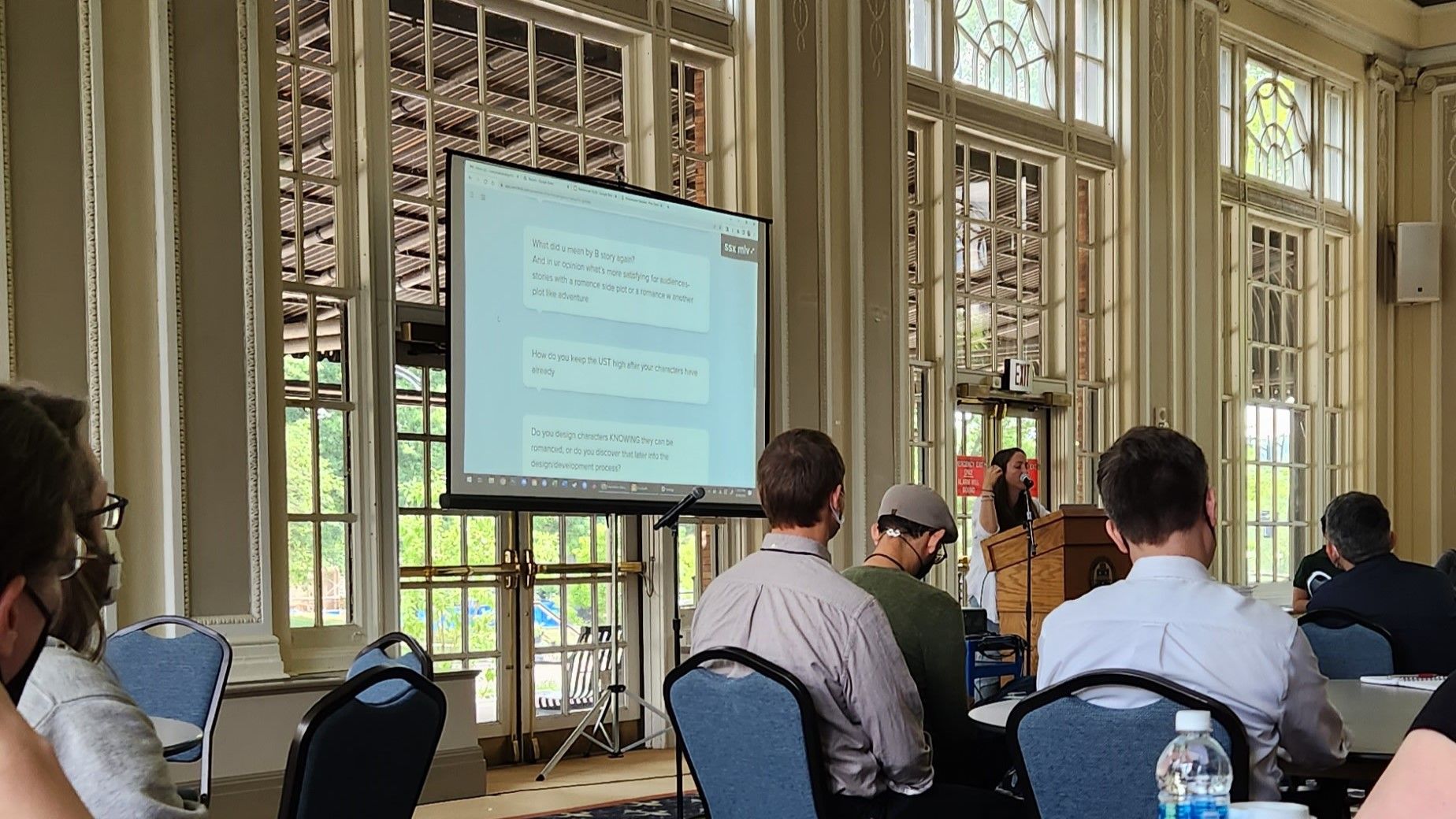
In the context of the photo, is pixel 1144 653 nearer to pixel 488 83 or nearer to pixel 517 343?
pixel 517 343

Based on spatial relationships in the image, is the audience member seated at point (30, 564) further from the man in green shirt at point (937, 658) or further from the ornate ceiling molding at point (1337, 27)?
the ornate ceiling molding at point (1337, 27)

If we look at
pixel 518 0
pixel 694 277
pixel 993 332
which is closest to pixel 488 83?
pixel 518 0

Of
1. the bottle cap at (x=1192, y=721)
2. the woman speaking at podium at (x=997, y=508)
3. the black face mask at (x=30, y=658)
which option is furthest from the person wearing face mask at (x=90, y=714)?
the woman speaking at podium at (x=997, y=508)

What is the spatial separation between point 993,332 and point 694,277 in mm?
2878

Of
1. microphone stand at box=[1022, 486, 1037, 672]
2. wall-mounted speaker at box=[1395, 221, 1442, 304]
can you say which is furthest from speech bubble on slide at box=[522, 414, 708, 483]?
wall-mounted speaker at box=[1395, 221, 1442, 304]

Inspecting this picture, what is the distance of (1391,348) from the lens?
1195 cm

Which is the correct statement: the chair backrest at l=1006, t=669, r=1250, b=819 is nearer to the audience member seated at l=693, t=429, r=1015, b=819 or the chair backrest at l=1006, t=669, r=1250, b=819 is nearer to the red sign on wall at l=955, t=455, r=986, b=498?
the audience member seated at l=693, t=429, r=1015, b=819

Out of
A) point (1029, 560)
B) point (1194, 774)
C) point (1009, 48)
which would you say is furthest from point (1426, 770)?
point (1009, 48)

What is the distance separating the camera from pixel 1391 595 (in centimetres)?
409

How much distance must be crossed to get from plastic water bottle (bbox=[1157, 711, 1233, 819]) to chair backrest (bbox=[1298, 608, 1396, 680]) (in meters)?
2.03

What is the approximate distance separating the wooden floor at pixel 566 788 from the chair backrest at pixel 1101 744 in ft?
10.7

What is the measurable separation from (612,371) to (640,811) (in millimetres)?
1822

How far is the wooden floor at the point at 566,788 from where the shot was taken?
5.35m

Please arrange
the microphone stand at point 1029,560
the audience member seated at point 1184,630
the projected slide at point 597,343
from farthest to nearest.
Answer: the microphone stand at point 1029,560 < the projected slide at point 597,343 < the audience member seated at point 1184,630
